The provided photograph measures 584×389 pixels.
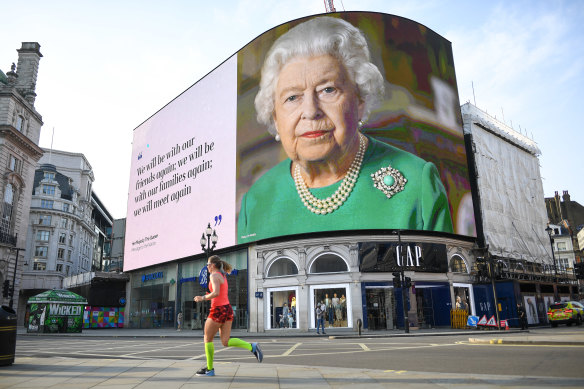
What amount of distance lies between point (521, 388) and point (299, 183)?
86.6ft

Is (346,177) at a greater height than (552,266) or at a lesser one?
greater

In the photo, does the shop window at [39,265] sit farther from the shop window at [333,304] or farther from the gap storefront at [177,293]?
the shop window at [333,304]

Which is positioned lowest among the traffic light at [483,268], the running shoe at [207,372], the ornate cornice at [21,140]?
the running shoe at [207,372]

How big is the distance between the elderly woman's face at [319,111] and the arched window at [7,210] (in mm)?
28561

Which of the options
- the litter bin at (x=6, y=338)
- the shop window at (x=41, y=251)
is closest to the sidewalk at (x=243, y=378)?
the litter bin at (x=6, y=338)

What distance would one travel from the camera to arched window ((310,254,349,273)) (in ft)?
97.8

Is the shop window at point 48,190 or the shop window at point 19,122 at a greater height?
the shop window at point 48,190

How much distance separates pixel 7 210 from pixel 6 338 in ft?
131

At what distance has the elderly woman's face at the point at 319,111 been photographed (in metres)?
30.5

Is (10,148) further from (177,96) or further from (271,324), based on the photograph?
(271,324)

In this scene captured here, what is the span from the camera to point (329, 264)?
30062 mm

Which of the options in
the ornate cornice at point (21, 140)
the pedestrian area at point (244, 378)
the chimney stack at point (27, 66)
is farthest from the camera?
the chimney stack at point (27, 66)

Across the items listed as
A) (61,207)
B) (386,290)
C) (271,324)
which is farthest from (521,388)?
(61,207)

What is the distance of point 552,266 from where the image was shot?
147ft
